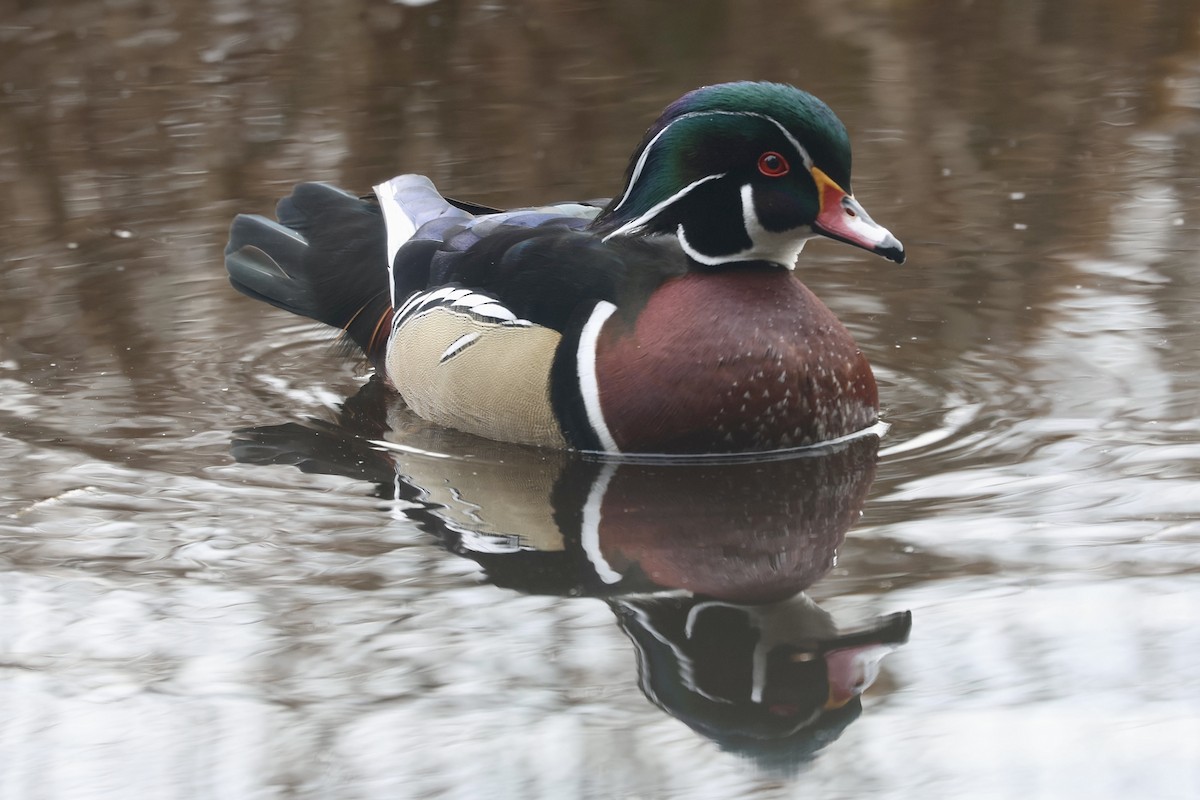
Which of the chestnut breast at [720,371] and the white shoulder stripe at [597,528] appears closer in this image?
the white shoulder stripe at [597,528]

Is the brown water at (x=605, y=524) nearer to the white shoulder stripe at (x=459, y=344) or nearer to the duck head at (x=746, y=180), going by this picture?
the white shoulder stripe at (x=459, y=344)

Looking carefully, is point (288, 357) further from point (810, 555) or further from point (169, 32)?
point (169, 32)

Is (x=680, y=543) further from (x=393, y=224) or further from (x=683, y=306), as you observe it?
(x=393, y=224)

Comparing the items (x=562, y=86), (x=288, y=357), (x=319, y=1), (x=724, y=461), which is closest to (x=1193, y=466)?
(x=724, y=461)

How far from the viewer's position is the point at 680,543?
4734 millimetres

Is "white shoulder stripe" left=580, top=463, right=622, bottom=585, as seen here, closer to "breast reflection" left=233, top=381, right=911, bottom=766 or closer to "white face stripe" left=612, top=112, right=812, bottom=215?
"breast reflection" left=233, top=381, right=911, bottom=766

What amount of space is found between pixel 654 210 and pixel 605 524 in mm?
1125

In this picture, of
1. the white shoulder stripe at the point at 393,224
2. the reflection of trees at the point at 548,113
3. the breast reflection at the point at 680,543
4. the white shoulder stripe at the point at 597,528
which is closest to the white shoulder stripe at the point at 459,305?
the white shoulder stripe at the point at 393,224

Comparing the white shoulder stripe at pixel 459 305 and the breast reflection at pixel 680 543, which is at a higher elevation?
the white shoulder stripe at pixel 459 305

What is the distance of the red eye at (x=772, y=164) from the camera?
17.3 feet

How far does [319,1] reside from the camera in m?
12.8

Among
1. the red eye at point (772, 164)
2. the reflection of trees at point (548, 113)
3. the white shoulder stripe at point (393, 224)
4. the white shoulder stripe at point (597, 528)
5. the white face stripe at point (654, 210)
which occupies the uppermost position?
the red eye at point (772, 164)

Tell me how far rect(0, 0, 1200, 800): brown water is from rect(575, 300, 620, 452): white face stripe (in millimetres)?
132

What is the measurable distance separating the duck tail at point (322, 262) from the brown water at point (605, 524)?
0.24 metres
